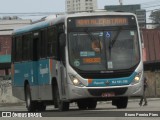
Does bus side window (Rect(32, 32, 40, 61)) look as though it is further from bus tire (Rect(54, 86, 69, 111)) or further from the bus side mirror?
the bus side mirror

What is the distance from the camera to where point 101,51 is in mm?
21547

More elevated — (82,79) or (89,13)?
(89,13)

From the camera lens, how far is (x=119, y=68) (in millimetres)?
21594

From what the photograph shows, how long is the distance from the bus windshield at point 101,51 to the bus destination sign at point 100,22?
12.2 inches

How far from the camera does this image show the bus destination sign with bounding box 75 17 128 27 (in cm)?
2188

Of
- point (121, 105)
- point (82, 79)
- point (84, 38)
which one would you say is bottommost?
point (121, 105)

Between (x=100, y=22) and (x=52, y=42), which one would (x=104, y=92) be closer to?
(x=100, y=22)

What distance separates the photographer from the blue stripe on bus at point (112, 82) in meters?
21.4

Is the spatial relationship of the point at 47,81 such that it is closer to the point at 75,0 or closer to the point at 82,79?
the point at 82,79

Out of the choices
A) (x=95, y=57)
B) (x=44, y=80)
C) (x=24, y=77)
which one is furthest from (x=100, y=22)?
(x=24, y=77)

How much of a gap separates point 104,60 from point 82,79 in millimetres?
1078

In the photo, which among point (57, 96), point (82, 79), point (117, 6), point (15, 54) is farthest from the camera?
point (117, 6)

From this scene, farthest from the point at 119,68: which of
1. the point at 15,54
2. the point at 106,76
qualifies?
the point at 15,54

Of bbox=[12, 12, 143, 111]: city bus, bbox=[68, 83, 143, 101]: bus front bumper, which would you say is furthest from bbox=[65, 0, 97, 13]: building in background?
bbox=[68, 83, 143, 101]: bus front bumper
